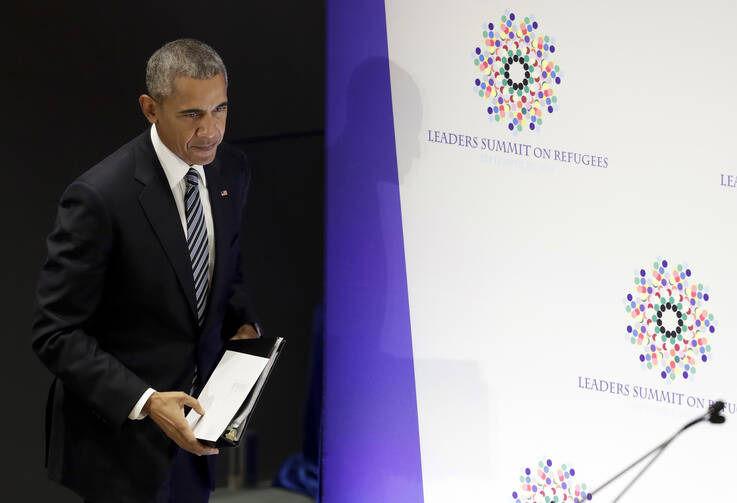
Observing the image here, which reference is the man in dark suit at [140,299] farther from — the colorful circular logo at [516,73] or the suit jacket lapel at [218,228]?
the colorful circular logo at [516,73]

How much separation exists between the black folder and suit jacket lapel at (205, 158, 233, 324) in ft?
0.38

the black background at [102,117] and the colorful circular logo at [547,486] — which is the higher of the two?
the black background at [102,117]

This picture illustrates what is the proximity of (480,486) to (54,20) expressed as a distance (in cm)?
220

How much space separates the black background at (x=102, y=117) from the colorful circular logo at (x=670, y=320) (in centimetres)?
154

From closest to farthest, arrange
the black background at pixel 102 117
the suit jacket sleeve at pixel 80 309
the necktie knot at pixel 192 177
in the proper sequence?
the suit jacket sleeve at pixel 80 309
the necktie knot at pixel 192 177
the black background at pixel 102 117

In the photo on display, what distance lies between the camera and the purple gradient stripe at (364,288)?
3.00 m

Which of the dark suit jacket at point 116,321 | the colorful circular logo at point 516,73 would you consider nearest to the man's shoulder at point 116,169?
the dark suit jacket at point 116,321

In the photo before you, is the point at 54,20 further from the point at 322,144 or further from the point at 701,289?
the point at 701,289

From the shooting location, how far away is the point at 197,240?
217 centimetres

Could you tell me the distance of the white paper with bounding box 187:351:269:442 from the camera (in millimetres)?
2004

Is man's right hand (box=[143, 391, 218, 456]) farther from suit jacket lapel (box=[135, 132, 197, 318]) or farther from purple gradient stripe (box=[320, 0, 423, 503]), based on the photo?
purple gradient stripe (box=[320, 0, 423, 503])

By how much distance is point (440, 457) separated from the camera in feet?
9.91

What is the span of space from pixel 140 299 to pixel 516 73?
1.57m

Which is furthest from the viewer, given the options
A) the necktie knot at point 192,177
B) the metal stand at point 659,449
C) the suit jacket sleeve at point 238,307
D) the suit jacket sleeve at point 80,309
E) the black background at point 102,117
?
the black background at point 102,117
